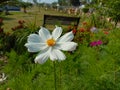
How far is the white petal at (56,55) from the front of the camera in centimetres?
185

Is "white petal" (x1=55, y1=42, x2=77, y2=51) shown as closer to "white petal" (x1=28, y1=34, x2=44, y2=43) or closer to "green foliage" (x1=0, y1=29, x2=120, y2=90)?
"white petal" (x1=28, y1=34, x2=44, y2=43)

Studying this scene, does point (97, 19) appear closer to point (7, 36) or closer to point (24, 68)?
point (7, 36)

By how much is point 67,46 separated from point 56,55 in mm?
70

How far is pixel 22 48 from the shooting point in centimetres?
644

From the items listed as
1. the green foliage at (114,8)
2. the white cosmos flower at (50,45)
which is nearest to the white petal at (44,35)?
the white cosmos flower at (50,45)

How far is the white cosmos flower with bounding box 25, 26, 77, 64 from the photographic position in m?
1.87

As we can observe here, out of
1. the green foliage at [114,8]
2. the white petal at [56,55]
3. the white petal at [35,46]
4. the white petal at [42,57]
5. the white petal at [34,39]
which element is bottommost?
the green foliage at [114,8]

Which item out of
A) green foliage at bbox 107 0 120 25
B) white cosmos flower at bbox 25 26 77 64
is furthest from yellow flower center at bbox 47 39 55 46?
green foliage at bbox 107 0 120 25

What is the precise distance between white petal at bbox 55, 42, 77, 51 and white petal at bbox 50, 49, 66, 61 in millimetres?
28

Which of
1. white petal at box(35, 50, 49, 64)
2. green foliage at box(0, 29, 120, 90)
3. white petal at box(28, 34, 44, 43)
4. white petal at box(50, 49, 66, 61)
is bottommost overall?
green foliage at box(0, 29, 120, 90)

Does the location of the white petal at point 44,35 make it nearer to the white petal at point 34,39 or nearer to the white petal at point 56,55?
the white petal at point 34,39

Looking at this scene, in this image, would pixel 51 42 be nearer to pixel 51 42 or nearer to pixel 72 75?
pixel 51 42

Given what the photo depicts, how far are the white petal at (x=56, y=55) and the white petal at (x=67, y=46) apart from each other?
3 cm

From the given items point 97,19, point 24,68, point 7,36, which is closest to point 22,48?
point 7,36
